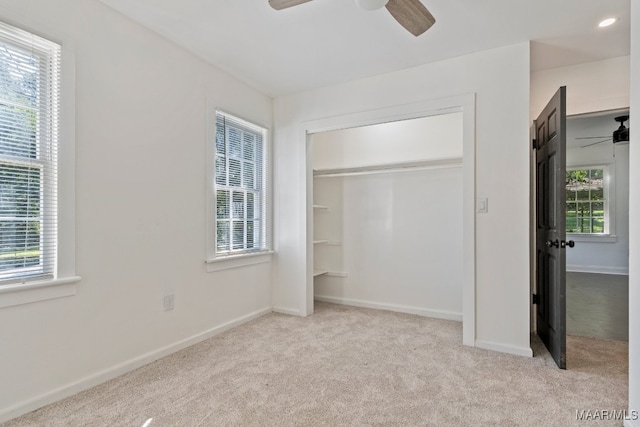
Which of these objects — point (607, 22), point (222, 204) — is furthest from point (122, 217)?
point (607, 22)

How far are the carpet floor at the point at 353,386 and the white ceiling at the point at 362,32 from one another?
2.49m

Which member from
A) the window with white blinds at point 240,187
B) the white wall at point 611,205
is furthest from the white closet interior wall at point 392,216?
the white wall at point 611,205

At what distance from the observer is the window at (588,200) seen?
6.21 metres

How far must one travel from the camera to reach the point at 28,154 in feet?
6.22

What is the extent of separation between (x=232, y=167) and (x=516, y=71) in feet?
8.77

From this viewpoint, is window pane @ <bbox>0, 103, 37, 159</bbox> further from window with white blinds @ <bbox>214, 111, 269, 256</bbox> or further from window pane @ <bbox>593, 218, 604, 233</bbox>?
window pane @ <bbox>593, 218, 604, 233</bbox>

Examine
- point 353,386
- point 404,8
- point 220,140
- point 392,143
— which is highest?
point 404,8

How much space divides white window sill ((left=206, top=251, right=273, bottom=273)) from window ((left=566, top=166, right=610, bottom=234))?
20.3 ft

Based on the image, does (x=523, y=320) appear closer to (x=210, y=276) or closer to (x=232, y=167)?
(x=210, y=276)

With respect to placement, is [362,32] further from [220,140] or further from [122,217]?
[122,217]

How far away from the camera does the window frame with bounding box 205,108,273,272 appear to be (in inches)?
120

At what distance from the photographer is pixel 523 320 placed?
8.64 feet

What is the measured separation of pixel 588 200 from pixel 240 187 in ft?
21.8

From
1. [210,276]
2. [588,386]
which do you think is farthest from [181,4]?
[588,386]
